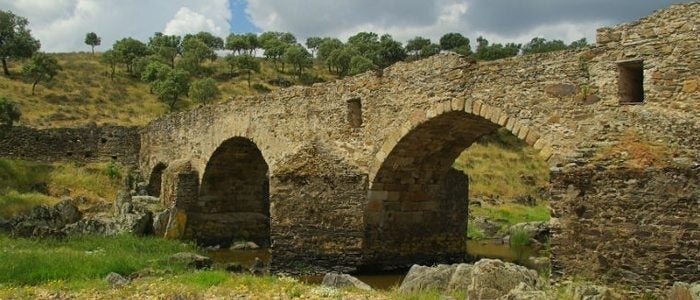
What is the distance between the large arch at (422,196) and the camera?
15203mm

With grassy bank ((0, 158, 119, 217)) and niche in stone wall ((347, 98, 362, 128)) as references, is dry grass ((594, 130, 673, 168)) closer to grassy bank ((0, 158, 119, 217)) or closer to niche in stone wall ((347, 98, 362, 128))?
niche in stone wall ((347, 98, 362, 128))

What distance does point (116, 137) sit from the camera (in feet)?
101

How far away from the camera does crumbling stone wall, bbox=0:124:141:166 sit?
95.6 feet

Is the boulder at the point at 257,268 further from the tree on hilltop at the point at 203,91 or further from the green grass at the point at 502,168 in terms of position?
the tree on hilltop at the point at 203,91

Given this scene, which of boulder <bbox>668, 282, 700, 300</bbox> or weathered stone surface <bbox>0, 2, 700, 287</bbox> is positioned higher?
weathered stone surface <bbox>0, 2, 700, 287</bbox>

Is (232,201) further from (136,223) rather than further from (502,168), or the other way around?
(502,168)

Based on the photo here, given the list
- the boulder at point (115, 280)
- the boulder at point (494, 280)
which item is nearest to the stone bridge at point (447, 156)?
the boulder at point (494, 280)

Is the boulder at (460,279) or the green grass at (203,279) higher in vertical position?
the boulder at (460,279)

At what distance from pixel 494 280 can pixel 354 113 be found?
7417mm


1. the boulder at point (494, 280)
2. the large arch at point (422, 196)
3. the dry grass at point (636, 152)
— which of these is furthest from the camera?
the large arch at point (422, 196)

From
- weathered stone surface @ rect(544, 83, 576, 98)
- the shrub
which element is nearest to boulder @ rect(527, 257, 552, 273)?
the shrub

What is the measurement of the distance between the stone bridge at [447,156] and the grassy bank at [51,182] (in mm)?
3771

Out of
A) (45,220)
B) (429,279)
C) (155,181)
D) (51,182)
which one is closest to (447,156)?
(429,279)

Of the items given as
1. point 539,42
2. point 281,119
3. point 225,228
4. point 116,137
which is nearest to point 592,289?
point 281,119
